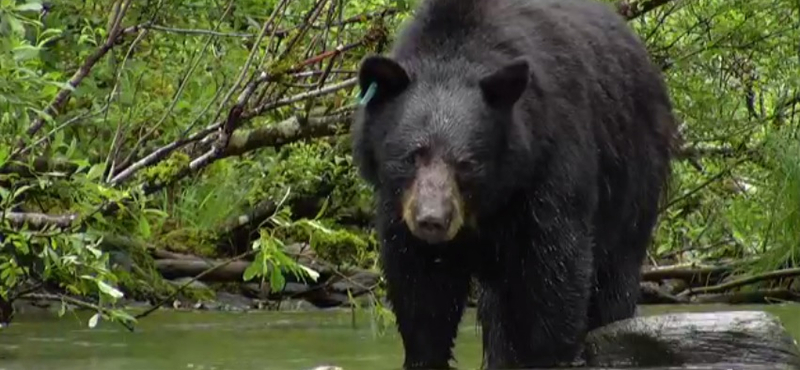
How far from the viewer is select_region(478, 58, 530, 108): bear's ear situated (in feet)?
19.8

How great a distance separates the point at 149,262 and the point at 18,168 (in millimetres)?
2623

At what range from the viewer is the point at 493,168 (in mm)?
6188

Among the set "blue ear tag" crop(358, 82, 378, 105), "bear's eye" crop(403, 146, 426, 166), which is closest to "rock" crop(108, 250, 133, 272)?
"blue ear tag" crop(358, 82, 378, 105)

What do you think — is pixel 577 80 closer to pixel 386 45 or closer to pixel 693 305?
pixel 386 45

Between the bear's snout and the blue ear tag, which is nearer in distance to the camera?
the bear's snout

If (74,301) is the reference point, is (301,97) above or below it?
above

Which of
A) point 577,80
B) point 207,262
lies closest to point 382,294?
point 207,262

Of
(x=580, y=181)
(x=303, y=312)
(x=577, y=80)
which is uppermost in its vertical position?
(x=577, y=80)

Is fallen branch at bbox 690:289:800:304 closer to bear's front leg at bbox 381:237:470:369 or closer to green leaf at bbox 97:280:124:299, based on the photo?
bear's front leg at bbox 381:237:470:369

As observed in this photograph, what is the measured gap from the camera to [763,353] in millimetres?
6059

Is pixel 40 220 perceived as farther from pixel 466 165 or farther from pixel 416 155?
pixel 466 165

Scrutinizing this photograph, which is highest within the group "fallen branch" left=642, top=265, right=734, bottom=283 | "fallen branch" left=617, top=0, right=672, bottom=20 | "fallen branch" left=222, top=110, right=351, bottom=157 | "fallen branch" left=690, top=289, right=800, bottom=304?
"fallen branch" left=617, top=0, right=672, bottom=20

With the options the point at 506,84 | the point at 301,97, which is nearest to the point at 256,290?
the point at 301,97

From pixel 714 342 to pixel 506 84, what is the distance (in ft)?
4.22
